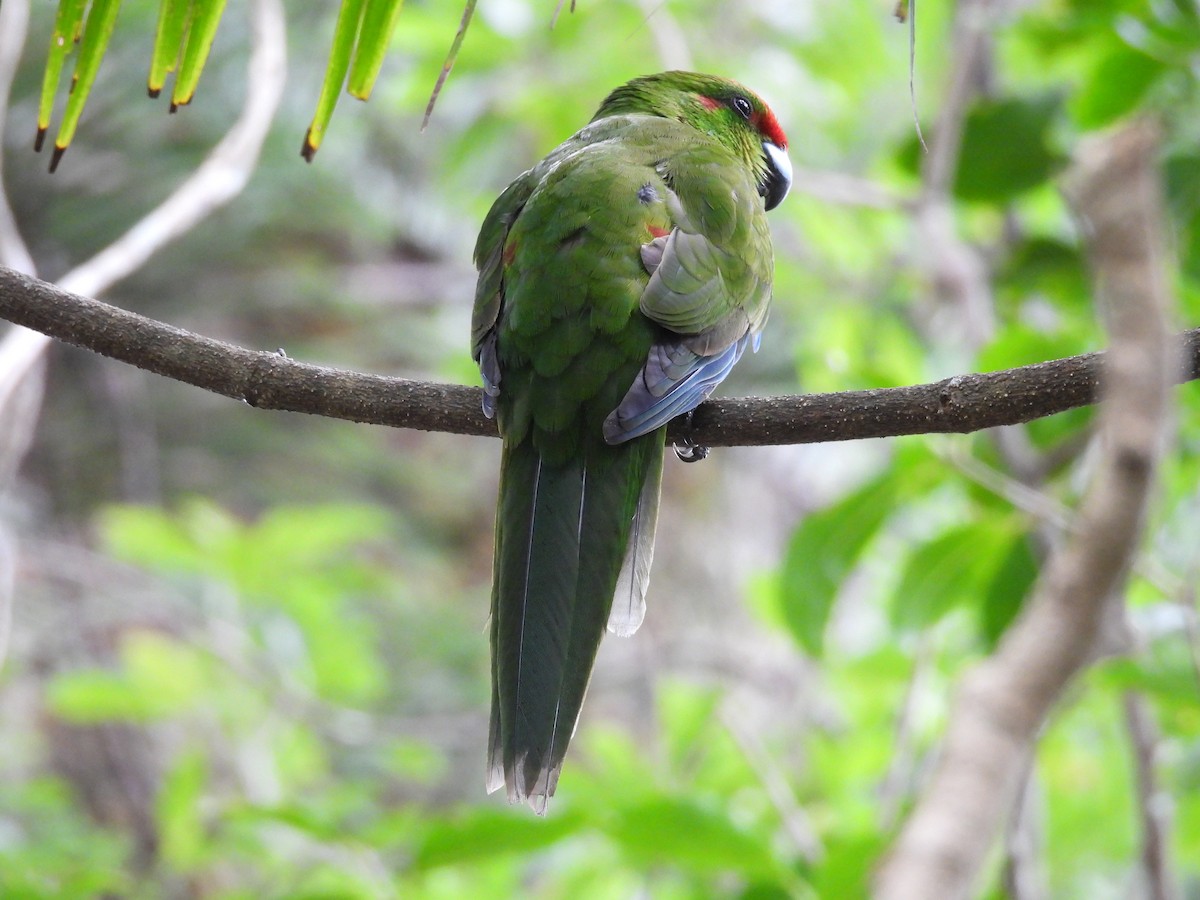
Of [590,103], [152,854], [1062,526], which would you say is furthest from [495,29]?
[152,854]

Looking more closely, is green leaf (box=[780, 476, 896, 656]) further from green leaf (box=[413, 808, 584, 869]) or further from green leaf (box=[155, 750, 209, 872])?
green leaf (box=[155, 750, 209, 872])

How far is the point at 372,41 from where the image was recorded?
1.40 metres

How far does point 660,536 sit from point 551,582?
4.50m

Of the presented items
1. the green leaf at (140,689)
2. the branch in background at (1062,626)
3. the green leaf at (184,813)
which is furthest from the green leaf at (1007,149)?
the green leaf at (140,689)

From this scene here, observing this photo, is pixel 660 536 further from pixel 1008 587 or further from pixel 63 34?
pixel 63 34

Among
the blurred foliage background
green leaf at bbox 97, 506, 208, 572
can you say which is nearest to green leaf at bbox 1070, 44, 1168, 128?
the blurred foliage background

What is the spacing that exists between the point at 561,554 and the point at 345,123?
167 inches

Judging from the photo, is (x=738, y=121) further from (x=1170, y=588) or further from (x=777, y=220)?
(x=777, y=220)

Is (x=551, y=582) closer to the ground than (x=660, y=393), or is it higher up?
closer to the ground

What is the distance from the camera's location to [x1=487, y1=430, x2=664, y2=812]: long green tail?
1613 mm

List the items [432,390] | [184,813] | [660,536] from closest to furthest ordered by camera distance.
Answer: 1. [432,390]
2. [184,813]
3. [660,536]

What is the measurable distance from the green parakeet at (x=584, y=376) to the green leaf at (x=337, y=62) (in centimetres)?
46

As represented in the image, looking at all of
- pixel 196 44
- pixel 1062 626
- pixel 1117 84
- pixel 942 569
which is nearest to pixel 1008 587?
pixel 942 569

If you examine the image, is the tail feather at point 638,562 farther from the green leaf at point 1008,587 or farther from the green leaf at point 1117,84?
the green leaf at point 1117,84
